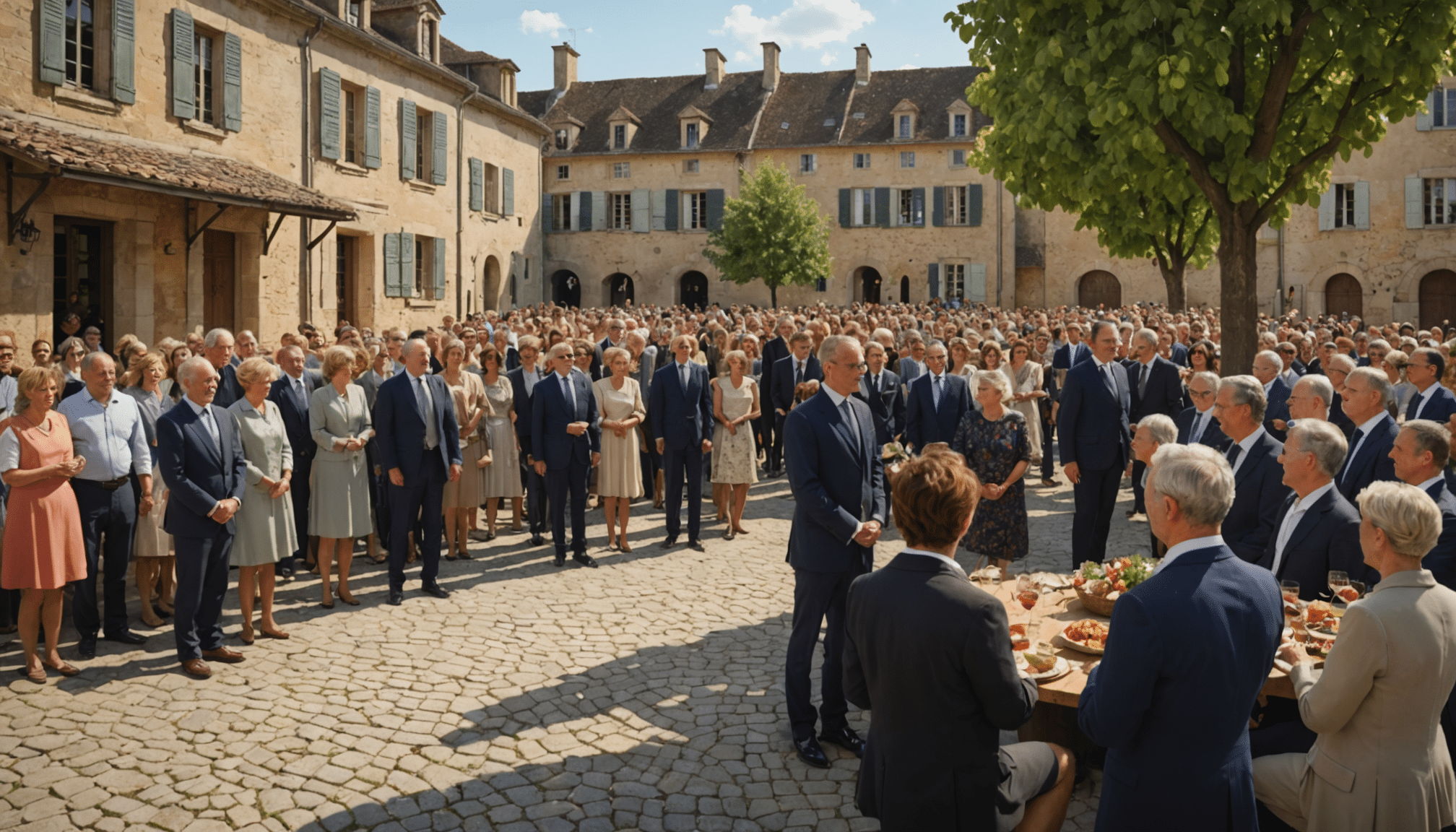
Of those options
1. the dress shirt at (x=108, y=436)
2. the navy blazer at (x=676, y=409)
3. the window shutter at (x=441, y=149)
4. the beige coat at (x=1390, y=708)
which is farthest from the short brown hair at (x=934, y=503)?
the window shutter at (x=441, y=149)

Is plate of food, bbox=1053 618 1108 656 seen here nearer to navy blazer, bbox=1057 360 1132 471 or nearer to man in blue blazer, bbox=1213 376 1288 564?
man in blue blazer, bbox=1213 376 1288 564

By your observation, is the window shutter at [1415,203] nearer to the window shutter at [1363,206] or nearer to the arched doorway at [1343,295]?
the window shutter at [1363,206]

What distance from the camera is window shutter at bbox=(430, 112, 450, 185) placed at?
2562cm

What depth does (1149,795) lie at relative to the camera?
3072mm

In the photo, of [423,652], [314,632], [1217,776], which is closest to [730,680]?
[423,652]

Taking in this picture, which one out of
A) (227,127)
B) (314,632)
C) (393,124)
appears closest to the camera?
(314,632)

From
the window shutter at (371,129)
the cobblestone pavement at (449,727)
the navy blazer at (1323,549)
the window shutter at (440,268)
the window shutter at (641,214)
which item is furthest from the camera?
the window shutter at (641,214)

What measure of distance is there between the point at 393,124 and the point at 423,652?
64.7 feet

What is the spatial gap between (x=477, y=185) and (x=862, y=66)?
21252mm

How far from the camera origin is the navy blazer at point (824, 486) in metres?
5.20

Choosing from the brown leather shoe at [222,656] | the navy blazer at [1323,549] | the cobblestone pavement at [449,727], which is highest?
the navy blazer at [1323,549]

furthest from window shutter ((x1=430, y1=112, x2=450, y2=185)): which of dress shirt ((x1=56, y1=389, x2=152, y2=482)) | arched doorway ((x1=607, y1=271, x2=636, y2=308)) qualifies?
dress shirt ((x1=56, y1=389, x2=152, y2=482))

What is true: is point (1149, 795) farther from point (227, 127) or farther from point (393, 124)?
point (393, 124)

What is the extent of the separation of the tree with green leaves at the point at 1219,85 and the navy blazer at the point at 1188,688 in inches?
247
